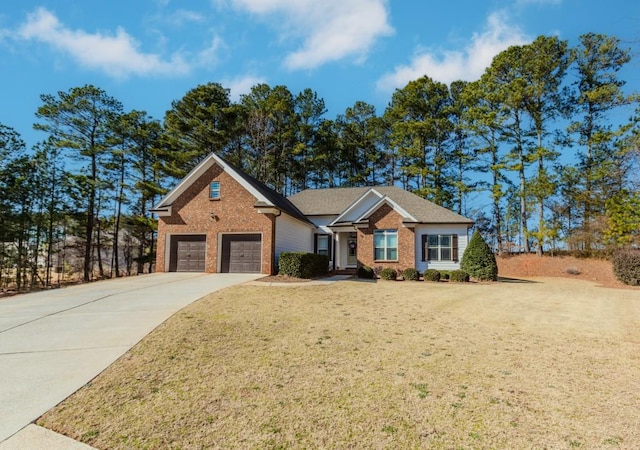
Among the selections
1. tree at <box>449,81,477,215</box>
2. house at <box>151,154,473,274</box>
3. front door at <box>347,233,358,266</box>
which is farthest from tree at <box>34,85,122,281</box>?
tree at <box>449,81,477,215</box>

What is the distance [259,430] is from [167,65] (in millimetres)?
12333

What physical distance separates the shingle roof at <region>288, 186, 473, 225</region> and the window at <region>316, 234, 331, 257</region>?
1.72m

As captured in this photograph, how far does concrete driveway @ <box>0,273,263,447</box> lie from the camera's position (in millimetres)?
4316

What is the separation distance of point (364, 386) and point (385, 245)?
55.4 ft

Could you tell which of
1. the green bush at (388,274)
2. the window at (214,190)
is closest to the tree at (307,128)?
the window at (214,190)

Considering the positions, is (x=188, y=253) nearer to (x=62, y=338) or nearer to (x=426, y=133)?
(x=62, y=338)

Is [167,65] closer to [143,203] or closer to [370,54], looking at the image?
[370,54]

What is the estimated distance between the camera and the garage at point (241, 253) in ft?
62.1

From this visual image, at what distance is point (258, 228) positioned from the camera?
18781 millimetres

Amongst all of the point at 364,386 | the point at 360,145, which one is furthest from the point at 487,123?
the point at 364,386

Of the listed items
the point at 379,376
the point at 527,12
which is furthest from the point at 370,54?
the point at 379,376

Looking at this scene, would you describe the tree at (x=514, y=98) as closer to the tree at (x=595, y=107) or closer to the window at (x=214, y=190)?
the tree at (x=595, y=107)

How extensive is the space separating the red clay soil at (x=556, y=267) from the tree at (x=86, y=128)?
31570 millimetres

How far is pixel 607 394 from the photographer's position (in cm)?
454
